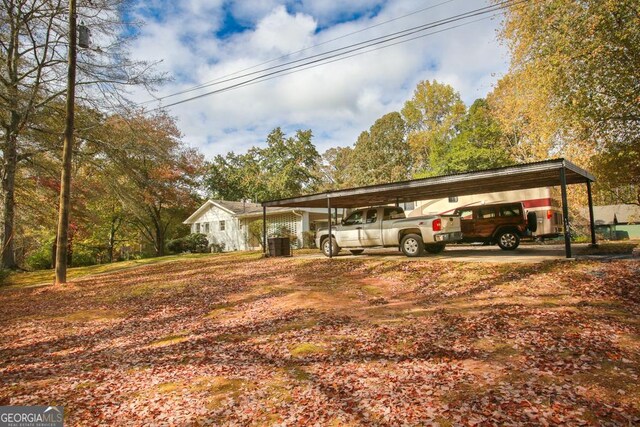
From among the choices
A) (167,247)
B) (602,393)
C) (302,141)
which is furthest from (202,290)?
(302,141)

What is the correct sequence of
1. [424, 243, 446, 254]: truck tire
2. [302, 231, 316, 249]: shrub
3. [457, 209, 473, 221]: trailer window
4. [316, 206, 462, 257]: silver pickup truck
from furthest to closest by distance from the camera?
[302, 231, 316, 249]: shrub → [457, 209, 473, 221]: trailer window → [424, 243, 446, 254]: truck tire → [316, 206, 462, 257]: silver pickup truck

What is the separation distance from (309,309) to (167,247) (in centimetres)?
2823

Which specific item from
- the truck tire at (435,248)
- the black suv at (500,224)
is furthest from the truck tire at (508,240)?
the truck tire at (435,248)

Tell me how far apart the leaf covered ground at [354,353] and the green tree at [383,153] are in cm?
3247

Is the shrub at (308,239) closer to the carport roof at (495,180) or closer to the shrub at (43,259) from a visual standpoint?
the carport roof at (495,180)

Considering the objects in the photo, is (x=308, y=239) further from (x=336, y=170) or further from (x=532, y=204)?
(x=336, y=170)

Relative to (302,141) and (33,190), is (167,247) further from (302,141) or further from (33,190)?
(302,141)

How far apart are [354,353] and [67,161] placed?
42.4 ft

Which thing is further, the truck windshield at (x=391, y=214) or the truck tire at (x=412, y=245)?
the truck windshield at (x=391, y=214)

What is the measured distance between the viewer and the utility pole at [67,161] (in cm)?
1281

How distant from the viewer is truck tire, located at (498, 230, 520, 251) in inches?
596

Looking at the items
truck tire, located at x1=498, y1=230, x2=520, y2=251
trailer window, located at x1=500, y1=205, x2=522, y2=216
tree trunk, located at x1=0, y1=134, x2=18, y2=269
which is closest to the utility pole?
tree trunk, located at x1=0, y1=134, x2=18, y2=269

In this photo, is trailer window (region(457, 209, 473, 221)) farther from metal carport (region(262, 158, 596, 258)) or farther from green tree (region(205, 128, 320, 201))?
green tree (region(205, 128, 320, 201))

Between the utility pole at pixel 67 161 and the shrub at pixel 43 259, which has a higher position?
the utility pole at pixel 67 161
